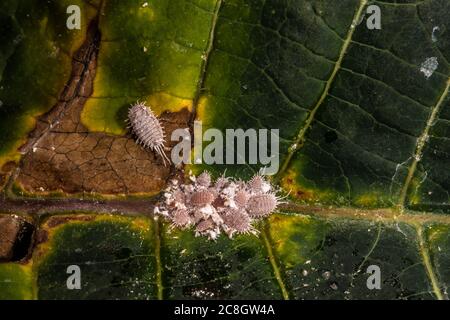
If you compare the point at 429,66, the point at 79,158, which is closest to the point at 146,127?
the point at 79,158

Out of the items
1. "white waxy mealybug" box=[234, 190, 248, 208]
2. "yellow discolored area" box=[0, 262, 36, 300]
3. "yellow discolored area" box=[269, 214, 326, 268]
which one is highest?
"white waxy mealybug" box=[234, 190, 248, 208]

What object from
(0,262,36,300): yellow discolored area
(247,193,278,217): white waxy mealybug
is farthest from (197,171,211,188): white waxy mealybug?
(0,262,36,300): yellow discolored area

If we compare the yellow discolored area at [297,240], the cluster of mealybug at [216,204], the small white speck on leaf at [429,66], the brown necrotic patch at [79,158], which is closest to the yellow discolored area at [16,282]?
the brown necrotic patch at [79,158]

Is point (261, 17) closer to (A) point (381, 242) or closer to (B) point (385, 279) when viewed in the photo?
(A) point (381, 242)

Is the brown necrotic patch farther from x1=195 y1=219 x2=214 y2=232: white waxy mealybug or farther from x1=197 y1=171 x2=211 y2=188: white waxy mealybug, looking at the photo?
x1=195 y1=219 x2=214 y2=232: white waxy mealybug

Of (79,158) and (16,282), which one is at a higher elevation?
(79,158)

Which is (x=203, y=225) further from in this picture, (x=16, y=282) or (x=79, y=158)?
(x=16, y=282)
